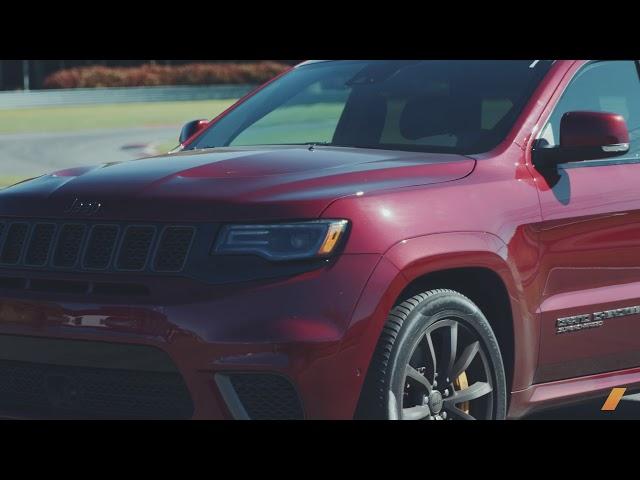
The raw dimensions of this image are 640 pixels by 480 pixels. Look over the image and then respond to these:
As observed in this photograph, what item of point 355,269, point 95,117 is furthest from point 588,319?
point 95,117

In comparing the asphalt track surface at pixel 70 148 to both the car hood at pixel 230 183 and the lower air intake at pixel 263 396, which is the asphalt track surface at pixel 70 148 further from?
the lower air intake at pixel 263 396

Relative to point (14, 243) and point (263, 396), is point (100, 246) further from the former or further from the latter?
point (263, 396)

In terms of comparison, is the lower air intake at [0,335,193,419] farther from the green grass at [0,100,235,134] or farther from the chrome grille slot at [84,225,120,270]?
the green grass at [0,100,235,134]

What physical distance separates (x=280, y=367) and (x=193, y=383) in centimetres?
31

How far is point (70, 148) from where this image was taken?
33188 mm

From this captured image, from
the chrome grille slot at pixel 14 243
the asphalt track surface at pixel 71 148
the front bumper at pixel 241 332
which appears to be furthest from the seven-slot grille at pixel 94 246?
the asphalt track surface at pixel 71 148

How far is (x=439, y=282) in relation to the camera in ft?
17.7

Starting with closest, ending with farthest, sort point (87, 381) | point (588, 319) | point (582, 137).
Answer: point (87, 381), point (582, 137), point (588, 319)

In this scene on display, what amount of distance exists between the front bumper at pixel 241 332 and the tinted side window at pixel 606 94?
178 centimetres

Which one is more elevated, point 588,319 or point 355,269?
point 355,269

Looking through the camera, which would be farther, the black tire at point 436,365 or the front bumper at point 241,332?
the black tire at point 436,365

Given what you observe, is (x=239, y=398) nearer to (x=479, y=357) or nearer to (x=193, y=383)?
(x=193, y=383)

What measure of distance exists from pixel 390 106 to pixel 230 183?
5.38 feet

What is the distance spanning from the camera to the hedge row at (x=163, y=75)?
260ft
